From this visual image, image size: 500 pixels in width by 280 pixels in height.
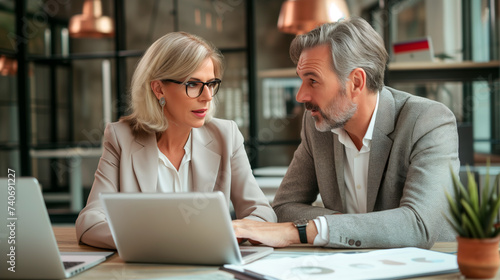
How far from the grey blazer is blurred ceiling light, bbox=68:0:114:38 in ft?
11.4

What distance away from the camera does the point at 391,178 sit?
1.68 metres

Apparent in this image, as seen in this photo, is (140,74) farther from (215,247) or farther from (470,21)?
(470,21)

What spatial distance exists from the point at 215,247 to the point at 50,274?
0.36 m

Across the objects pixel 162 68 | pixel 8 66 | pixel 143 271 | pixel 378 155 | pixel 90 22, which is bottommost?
pixel 143 271

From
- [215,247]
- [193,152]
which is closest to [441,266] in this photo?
[215,247]

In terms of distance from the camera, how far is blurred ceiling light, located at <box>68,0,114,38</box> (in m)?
4.77

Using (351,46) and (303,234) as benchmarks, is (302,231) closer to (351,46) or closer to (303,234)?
(303,234)

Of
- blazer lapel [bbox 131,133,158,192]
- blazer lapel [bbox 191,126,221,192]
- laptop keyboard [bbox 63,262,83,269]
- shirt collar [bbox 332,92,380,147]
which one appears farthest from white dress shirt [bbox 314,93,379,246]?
laptop keyboard [bbox 63,262,83,269]

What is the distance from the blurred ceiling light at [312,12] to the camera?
141 inches

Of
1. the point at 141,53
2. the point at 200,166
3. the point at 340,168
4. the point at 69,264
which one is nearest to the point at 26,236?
the point at 69,264

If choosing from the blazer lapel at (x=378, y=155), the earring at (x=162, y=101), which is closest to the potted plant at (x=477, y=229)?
the blazer lapel at (x=378, y=155)

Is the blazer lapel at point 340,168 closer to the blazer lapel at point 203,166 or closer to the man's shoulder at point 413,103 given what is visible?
the man's shoulder at point 413,103

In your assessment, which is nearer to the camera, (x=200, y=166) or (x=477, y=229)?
(x=477, y=229)

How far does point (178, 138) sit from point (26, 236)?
902 millimetres
